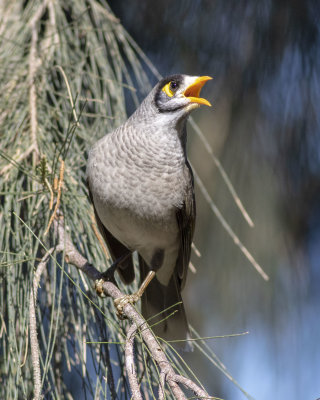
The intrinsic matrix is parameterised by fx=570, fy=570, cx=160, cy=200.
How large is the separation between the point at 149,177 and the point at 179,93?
409mm

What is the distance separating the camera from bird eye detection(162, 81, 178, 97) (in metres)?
2.57

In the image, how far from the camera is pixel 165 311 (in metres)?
2.92

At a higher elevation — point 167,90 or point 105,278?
point 167,90

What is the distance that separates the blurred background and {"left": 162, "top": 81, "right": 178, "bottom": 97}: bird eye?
0.63 feet

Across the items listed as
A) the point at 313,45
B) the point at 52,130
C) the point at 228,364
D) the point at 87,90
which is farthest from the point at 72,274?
the point at 313,45

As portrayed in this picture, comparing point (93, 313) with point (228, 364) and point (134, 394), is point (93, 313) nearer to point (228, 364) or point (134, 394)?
point (134, 394)

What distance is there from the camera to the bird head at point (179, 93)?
250 centimetres

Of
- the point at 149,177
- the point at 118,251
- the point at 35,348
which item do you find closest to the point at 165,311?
the point at 118,251

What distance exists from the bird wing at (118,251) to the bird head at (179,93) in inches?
21.4

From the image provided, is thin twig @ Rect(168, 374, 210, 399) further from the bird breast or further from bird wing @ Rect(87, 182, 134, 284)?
bird wing @ Rect(87, 182, 134, 284)

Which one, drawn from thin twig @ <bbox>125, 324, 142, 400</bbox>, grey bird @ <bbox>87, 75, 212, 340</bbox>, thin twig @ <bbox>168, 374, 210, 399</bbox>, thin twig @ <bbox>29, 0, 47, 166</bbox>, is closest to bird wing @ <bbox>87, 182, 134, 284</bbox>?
grey bird @ <bbox>87, 75, 212, 340</bbox>

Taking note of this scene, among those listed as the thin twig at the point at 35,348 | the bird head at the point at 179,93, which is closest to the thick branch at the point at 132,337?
the thin twig at the point at 35,348

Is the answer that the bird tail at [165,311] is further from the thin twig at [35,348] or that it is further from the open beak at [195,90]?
the thin twig at [35,348]

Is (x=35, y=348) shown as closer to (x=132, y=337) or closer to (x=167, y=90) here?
(x=132, y=337)
